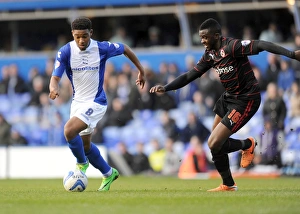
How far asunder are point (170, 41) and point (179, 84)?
1301 cm

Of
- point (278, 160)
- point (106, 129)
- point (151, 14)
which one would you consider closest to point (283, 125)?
point (278, 160)

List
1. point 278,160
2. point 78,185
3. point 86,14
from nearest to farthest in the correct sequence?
point 78,185, point 278,160, point 86,14

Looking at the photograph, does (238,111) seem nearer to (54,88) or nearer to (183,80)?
(183,80)

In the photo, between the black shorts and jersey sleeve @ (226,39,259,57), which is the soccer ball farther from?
jersey sleeve @ (226,39,259,57)

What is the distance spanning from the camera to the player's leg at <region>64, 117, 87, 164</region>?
1120 cm

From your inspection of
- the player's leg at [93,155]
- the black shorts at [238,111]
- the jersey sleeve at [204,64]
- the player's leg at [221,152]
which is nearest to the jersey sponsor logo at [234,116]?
the black shorts at [238,111]

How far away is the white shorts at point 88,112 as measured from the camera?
11.4 m

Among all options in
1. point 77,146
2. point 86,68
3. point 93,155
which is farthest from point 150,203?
point 86,68

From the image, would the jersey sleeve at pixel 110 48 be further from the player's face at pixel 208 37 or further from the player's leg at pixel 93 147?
the player's face at pixel 208 37

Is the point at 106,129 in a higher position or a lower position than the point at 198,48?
lower

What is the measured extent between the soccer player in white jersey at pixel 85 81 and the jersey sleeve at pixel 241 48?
1.65 m

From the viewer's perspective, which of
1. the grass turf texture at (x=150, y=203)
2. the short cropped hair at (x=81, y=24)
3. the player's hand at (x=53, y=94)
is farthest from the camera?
the short cropped hair at (x=81, y=24)

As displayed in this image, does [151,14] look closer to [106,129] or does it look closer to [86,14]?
[86,14]

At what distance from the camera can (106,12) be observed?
25.7 metres
